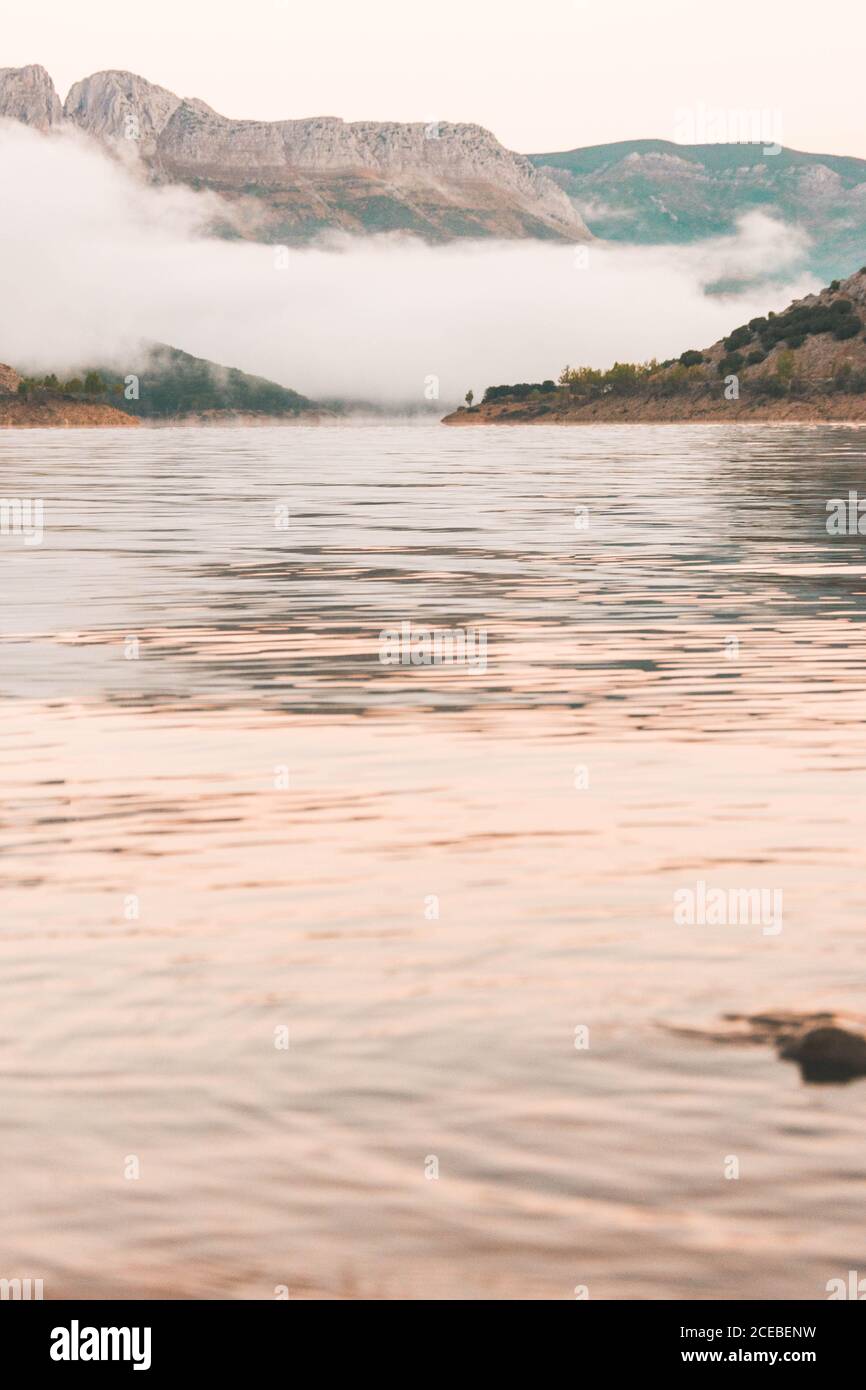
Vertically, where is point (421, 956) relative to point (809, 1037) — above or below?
above

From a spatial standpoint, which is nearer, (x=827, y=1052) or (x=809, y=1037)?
(x=827, y=1052)

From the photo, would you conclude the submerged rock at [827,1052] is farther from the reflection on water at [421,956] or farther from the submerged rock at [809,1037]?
the reflection on water at [421,956]

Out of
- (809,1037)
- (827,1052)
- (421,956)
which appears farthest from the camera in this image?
(421,956)

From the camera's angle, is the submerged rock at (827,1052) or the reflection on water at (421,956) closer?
the reflection on water at (421,956)

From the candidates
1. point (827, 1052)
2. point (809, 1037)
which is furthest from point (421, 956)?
point (827, 1052)

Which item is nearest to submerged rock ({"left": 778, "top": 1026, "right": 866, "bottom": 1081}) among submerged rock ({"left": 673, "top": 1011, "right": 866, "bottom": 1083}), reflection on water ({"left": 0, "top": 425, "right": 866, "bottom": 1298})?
submerged rock ({"left": 673, "top": 1011, "right": 866, "bottom": 1083})

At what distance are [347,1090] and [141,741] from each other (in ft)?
34.7

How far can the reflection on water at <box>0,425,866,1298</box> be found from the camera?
8.30 m

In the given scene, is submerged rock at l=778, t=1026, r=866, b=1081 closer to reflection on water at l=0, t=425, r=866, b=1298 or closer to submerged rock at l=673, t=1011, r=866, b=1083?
submerged rock at l=673, t=1011, r=866, b=1083

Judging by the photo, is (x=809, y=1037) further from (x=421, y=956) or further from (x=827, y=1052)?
(x=421, y=956)

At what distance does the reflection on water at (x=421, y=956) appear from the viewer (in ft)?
27.2

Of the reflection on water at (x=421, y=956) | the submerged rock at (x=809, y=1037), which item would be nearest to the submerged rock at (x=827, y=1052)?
the submerged rock at (x=809, y=1037)

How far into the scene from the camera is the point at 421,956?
1231cm
